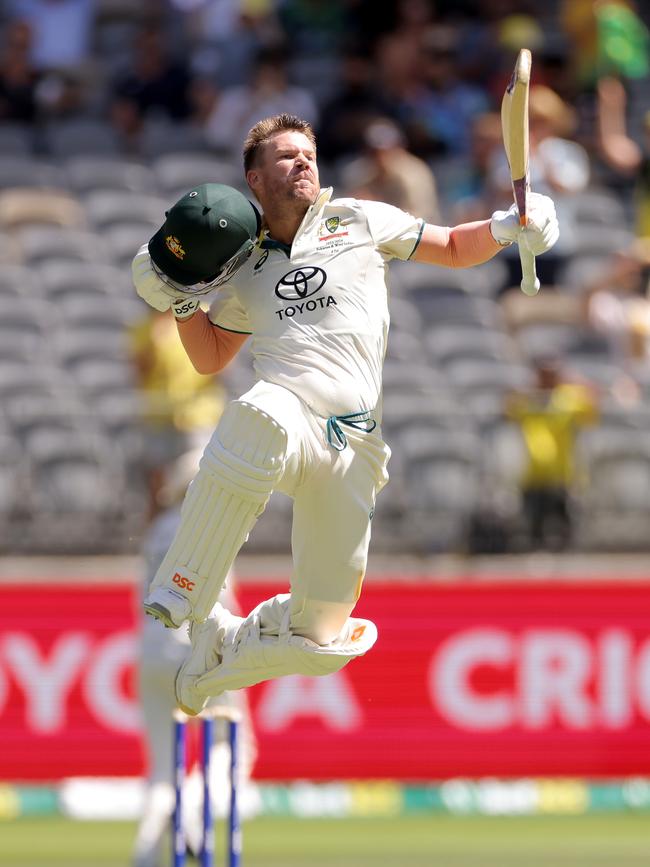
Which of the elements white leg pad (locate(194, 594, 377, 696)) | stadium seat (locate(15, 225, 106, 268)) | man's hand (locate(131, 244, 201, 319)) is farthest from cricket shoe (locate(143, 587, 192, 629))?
stadium seat (locate(15, 225, 106, 268))

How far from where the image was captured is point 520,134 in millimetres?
5461

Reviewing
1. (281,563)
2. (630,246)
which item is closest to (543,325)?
(630,246)

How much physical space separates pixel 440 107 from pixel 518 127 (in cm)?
918

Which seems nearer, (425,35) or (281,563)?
(281,563)

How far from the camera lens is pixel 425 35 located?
14.7 metres

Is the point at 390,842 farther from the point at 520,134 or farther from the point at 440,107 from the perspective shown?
the point at 440,107

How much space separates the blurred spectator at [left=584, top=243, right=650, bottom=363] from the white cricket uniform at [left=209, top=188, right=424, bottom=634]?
639 cm

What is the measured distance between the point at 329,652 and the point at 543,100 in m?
7.96

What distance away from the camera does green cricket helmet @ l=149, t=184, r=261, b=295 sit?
18.3 ft

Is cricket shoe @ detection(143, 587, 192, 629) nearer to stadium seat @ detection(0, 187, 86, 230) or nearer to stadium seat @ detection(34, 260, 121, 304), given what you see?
stadium seat @ detection(34, 260, 121, 304)

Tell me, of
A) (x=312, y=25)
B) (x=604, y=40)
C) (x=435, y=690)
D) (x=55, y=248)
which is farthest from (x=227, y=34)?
(x=435, y=690)

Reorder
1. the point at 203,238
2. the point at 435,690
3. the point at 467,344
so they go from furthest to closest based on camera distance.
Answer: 1. the point at 467,344
2. the point at 435,690
3. the point at 203,238

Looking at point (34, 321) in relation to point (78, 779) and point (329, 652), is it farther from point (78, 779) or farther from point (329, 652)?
point (329, 652)

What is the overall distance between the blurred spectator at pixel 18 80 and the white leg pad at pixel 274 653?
922 centimetres
